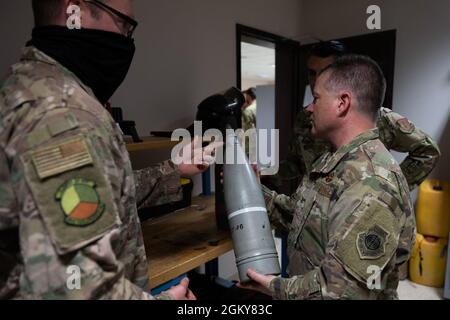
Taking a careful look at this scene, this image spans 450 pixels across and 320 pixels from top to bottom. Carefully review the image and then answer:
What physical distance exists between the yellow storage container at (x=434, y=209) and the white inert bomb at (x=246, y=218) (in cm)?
188

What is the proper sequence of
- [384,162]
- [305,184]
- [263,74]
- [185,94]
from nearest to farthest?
[384,162] → [305,184] → [185,94] → [263,74]

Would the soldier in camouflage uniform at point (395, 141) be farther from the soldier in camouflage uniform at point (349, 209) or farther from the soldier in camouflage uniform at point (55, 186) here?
the soldier in camouflage uniform at point (55, 186)

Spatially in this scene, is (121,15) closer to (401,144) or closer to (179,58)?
(179,58)

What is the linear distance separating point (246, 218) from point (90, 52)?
0.72 meters

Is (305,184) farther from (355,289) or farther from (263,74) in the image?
(263,74)

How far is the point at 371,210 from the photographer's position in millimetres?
892

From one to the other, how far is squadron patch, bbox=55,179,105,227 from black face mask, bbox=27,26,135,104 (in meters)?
0.31

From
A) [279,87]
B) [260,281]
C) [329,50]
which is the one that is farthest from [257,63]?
[260,281]

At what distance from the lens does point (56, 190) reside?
54 centimetres

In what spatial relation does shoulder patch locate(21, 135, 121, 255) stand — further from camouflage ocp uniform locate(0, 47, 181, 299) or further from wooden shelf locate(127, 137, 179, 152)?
wooden shelf locate(127, 137, 179, 152)

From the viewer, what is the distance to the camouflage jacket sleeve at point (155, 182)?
1.15 m

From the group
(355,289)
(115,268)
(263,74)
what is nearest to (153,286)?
(115,268)

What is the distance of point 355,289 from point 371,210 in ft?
0.74
